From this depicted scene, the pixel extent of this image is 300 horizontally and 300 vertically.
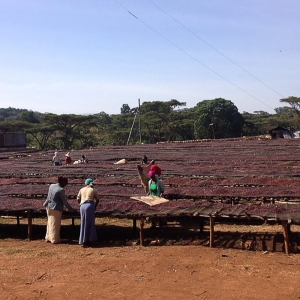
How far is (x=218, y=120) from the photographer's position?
2501 inches

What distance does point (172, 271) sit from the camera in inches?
314

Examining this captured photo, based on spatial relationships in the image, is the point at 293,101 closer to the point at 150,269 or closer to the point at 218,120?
the point at 218,120

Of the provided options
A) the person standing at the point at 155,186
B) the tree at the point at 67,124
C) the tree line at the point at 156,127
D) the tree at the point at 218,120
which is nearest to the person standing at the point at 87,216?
the person standing at the point at 155,186

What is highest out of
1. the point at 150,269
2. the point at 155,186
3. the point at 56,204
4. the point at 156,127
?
the point at 156,127

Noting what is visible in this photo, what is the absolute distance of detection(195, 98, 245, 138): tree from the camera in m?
62.9

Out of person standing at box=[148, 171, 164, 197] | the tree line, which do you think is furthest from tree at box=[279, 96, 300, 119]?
person standing at box=[148, 171, 164, 197]

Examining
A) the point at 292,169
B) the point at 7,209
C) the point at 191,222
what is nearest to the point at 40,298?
the point at 7,209

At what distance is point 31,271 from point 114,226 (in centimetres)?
441

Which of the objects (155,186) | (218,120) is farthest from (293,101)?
(155,186)

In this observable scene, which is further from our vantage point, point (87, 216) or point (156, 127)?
point (156, 127)

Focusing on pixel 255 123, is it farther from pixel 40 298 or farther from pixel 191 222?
pixel 40 298

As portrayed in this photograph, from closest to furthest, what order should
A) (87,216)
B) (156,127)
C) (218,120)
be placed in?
(87,216) → (218,120) → (156,127)

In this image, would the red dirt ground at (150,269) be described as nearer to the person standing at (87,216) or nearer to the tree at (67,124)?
the person standing at (87,216)

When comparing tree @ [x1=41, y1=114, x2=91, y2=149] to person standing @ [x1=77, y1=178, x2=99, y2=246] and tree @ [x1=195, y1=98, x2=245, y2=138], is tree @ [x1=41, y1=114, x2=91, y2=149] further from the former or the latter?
person standing @ [x1=77, y1=178, x2=99, y2=246]
